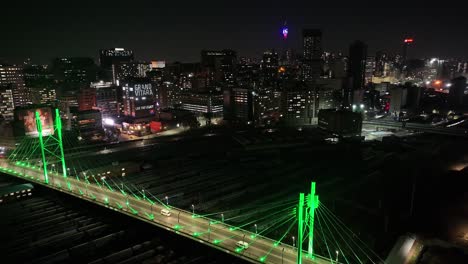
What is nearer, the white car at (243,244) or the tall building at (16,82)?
the white car at (243,244)

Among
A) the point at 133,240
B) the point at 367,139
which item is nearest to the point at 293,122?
the point at 367,139

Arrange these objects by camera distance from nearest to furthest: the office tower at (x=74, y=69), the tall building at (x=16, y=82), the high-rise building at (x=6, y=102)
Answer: the high-rise building at (x=6, y=102) → the tall building at (x=16, y=82) → the office tower at (x=74, y=69)

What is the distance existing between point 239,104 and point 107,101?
28417 millimetres

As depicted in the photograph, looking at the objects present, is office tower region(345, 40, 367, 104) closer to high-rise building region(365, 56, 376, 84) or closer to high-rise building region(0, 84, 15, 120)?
high-rise building region(365, 56, 376, 84)

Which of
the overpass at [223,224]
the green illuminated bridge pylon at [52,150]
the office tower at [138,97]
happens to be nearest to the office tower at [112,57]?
the office tower at [138,97]

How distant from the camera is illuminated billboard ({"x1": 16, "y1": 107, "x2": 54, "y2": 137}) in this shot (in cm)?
4341

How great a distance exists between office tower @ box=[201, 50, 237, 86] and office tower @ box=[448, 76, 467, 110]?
5652 cm

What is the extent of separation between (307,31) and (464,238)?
385ft

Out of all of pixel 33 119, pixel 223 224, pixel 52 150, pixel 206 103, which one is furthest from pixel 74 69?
pixel 223 224

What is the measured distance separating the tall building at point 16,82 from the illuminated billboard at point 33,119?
33.7 meters

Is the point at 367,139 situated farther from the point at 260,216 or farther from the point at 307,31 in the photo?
the point at 307,31

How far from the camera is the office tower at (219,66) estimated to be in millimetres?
99387

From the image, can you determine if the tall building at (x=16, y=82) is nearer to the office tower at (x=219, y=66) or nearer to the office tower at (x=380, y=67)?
the office tower at (x=219, y=66)

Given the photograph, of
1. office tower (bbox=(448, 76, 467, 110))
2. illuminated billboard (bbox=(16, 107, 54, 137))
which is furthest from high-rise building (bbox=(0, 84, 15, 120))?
office tower (bbox=(448, 76, 467, 110))
